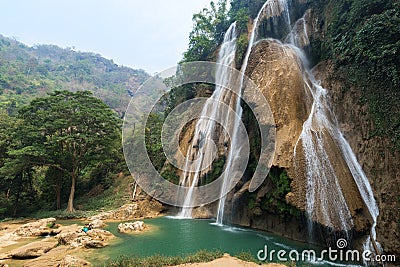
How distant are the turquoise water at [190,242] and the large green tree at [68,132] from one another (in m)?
10.0

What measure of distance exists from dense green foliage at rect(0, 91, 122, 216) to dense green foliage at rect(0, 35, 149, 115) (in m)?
20.4

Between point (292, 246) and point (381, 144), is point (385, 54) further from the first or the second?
point (292, 246)

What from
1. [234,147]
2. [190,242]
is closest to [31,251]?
[190,242]

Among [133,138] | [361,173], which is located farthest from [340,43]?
[133,138]

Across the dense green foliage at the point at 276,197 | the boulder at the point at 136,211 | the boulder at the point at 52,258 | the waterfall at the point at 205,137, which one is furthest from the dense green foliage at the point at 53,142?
the dense green foliage at the point at 276,197

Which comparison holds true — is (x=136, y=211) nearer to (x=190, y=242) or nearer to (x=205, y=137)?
(x=205, y=137)

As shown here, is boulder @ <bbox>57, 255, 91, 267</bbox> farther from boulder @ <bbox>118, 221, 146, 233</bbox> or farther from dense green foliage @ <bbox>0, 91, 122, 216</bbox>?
dense green foliage @ <bbox>0, 91, 122, 216</bbox>

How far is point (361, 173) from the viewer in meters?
9.94

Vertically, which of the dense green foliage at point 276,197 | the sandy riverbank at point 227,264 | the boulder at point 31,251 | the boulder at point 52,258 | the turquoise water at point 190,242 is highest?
the dense green foliage at point 276,197

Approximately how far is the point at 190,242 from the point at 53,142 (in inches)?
607

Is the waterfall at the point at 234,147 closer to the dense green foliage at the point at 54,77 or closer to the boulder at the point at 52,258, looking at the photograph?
the boulder at the point at 52,258

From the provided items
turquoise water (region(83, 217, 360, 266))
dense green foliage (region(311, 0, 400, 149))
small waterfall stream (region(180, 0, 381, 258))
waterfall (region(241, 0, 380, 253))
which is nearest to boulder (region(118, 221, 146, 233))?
turquoise water (region(83, 217, 360, 266))

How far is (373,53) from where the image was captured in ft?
30.6

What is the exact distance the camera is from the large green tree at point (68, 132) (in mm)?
20312
